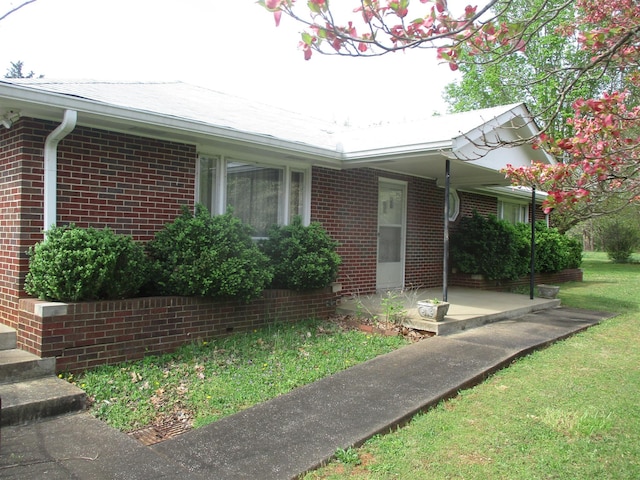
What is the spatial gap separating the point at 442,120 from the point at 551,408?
6156 mm

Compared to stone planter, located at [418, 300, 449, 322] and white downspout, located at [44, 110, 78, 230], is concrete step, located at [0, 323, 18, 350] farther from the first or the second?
stone planter, located at [418, 300, 449, 322]

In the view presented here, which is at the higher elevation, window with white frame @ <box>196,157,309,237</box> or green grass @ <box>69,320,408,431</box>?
window with white frame @ <box>196,157,309,237</box>

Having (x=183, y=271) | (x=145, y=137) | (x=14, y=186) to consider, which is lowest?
(x=183, y=271)

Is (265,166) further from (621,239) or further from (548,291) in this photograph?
(621,239)

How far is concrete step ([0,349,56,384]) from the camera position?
14.7ft

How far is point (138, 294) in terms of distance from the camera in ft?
19.5

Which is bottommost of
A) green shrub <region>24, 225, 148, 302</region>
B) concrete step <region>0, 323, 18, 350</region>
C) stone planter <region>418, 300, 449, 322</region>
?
concrete step <region>0, 323, 18, 350</region>

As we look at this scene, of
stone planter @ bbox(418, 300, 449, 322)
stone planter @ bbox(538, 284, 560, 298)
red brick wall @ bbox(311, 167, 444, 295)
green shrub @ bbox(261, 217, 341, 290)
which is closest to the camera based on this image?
stone planter @ bbox(418, 300, 449, 322)

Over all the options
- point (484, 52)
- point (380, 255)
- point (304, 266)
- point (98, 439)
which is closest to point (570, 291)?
point (380, 255)

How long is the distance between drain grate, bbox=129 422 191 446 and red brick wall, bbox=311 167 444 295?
5.03 meters

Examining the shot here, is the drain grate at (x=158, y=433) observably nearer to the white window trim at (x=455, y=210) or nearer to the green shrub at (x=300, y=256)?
the green shrub at (x=300, y=256)

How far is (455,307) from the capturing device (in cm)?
855

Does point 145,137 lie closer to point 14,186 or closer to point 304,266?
point 14,186

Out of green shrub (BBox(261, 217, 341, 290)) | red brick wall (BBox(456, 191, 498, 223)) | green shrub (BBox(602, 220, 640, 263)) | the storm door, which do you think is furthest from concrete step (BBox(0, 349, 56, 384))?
green shrub (BBox(602, 220, 640, 263))
